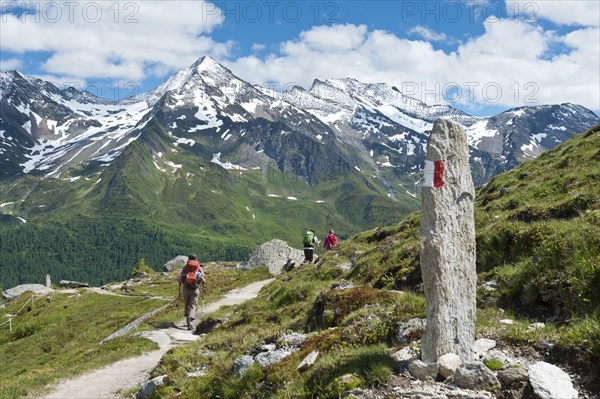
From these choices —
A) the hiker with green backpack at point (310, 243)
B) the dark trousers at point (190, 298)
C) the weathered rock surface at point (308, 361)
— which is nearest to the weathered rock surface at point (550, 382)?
the weathered rock surface at point (308, 361)

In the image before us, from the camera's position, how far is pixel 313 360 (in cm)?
1134

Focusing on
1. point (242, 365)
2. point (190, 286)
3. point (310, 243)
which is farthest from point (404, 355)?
point (310, 243)

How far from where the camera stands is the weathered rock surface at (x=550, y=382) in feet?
25.1

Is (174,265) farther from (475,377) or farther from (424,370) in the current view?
(475,377)

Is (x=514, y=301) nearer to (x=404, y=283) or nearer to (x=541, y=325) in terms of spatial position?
(x=541, y=325)

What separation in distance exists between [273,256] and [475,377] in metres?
59.7

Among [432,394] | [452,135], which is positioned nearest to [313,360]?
[432,394]

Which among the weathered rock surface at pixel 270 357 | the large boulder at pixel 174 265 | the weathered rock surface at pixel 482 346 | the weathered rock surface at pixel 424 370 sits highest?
the weathered rock surface at pixel 482 346

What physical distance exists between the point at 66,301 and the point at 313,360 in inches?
2897

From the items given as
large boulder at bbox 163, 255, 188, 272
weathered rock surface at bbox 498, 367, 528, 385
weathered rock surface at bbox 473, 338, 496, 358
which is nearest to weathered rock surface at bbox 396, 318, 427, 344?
weathered rock surface at bbox 473, 338, 496, 358

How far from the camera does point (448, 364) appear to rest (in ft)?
29.2

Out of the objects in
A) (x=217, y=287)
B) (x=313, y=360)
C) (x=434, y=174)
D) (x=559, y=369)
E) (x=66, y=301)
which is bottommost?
(x=66, y=301)

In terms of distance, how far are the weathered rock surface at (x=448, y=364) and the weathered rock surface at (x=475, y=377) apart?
0.89ft

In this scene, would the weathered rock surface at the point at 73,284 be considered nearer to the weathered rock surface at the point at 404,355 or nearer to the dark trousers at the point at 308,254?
the dark trousers at the point at 308,254
